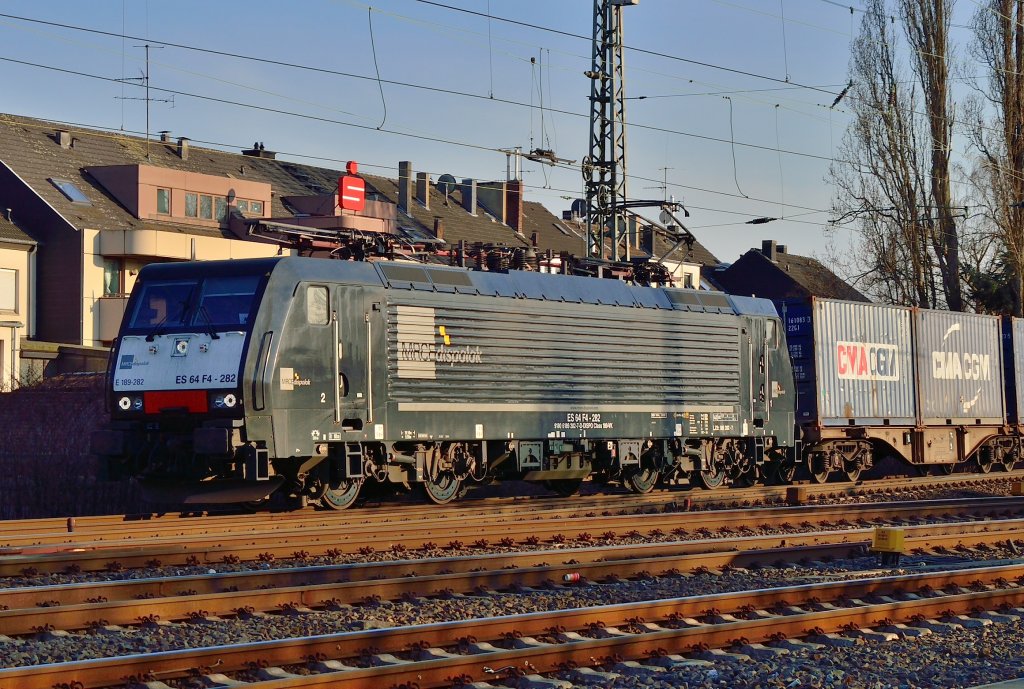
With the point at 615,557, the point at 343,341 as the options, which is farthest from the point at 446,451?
the point at 615,557

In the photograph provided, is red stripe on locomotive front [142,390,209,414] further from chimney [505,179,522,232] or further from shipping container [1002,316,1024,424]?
chimney [505,179,522,232]

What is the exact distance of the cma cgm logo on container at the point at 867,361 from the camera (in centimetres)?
2716

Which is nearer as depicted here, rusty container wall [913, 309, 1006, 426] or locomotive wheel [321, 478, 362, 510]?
locomotive wheel [321, 478, 362, 510]

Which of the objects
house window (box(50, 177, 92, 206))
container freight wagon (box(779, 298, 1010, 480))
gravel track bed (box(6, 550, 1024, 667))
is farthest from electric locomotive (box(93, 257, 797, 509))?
house window (box(50, 177, 92, 206))

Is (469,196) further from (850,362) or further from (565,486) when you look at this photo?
(565,486)

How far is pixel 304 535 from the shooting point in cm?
1506

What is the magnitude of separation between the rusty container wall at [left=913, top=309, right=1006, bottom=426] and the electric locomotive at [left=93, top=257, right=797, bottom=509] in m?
7.24

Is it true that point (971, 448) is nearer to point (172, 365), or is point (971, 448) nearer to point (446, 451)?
point (446, 451)

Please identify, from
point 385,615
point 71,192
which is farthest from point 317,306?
point 71,192

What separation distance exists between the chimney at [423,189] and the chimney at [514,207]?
14.4 feet

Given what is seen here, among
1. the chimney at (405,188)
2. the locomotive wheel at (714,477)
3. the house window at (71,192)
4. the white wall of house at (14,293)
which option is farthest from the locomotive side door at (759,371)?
the chimney at (405,188)

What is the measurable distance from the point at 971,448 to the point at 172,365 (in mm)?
19970

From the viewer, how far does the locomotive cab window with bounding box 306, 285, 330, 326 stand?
17297mm

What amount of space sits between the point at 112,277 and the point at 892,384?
2580 centimetres
